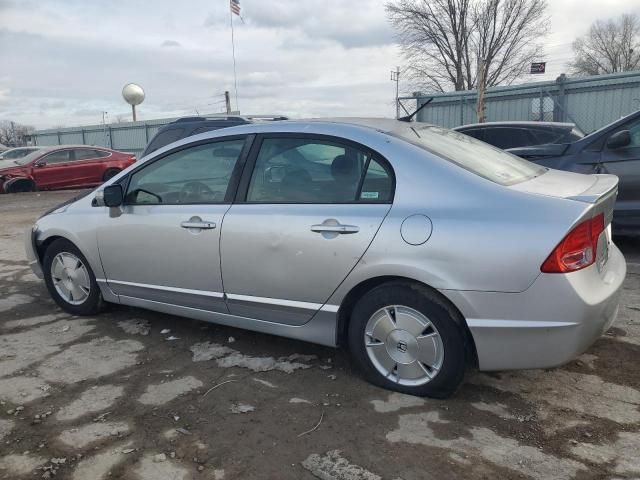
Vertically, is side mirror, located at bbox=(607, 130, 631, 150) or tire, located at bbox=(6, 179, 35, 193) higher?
side mirror, located at bbox=(607, 130, 631, 150)

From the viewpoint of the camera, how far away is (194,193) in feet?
12.3

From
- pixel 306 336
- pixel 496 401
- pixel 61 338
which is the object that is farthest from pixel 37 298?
pixel 496 401

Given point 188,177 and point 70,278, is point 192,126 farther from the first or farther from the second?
point 188,177

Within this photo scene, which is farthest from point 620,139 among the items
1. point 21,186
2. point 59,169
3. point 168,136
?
point 21,186

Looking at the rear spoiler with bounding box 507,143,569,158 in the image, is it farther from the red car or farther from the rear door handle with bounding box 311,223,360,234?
the red car

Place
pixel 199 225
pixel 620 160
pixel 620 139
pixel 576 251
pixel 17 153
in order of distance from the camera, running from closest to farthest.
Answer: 1. pixel 576 251
2. pixel 199 225
3. pixel 620 139
4. pixel 620 160
5. pixel 17 153

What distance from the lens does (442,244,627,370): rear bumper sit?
8.39ft

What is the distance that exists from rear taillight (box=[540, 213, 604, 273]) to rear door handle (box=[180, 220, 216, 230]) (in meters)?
1.99

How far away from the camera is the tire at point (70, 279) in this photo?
4.42m

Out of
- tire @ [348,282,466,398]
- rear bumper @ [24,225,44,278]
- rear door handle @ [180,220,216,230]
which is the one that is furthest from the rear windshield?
rear bumper @ [24,225,44,278]

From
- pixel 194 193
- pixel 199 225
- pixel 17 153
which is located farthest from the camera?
pixel 17 153

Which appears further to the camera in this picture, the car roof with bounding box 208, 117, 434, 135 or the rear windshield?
the car roof with bounding box 208, 117, 434, 135

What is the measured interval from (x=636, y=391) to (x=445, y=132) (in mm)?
1931

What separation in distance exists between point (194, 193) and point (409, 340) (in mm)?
1794
